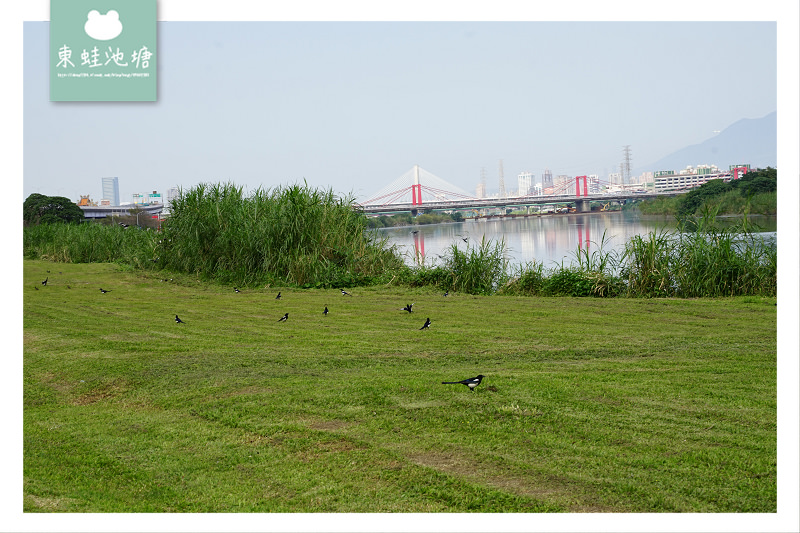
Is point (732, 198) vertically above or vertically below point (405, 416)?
above

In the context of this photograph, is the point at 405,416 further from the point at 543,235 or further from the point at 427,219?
the point at 427,219

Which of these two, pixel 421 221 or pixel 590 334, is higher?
pixel 421 221

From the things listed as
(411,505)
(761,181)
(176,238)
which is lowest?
(411,505)

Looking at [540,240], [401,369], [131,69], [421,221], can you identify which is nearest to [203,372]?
[401,369]

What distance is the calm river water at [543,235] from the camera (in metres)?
9.38

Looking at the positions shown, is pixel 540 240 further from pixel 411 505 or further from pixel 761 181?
pixel 411 505

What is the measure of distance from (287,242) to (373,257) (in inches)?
51.6

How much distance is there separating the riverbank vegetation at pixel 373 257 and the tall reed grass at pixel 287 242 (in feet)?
0.06

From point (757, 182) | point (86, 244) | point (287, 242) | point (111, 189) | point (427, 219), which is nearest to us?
point (287, 242)

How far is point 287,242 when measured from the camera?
9938mm

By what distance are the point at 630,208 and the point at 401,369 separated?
16.2 m

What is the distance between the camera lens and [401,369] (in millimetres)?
4348

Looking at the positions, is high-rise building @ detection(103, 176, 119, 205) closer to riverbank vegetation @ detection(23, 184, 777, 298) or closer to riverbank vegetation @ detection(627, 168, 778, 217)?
riverbank vegetation @ detection(23, 184, 777, 298)

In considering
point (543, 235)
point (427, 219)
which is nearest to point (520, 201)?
point (543, 235)
